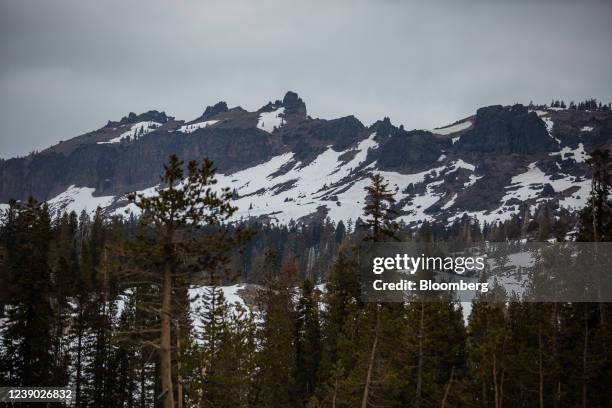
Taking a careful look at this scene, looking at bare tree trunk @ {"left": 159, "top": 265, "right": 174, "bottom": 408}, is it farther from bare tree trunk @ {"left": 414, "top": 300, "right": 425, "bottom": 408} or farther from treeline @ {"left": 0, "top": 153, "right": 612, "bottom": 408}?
bare tree trunk @ {"left": 414, "top": 300, "right": 425, "bottom": 408}

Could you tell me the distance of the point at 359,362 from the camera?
25.0 metres

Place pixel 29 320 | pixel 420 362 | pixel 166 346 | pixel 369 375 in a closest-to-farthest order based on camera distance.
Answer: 1. pixel 166 346
2. pixel 369 375
3. pixel 420 362
4. pixel 29 320

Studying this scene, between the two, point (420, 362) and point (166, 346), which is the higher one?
point (166, 346)

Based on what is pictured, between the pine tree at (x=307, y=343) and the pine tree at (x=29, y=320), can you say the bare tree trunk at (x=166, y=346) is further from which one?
the pine tree at (x=307, y=343)

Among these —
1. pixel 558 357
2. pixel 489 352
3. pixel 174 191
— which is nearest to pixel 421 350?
pixel 489 352

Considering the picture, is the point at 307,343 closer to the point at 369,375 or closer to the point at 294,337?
the point at 294,337

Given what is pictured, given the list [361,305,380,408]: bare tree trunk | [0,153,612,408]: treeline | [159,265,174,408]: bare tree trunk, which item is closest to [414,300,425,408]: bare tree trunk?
[0,153,612,408]: treeline

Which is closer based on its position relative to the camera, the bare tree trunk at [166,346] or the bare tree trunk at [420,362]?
the bare tree trunk at [166,346]

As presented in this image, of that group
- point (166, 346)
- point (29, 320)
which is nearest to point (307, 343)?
point (29, 320)

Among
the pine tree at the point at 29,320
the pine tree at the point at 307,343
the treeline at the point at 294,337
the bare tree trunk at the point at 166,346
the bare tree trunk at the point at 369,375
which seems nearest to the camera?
the bare tree trunk at the point at 166,346

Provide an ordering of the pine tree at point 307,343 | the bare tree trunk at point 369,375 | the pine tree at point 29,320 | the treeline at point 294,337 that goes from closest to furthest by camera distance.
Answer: the treeline at point 294,337, the bare tree trunk at point 369,375, the pine tree at point 29,320, the pine tree at point 307,343

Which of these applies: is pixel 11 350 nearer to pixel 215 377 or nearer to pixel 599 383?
pixel 215 377

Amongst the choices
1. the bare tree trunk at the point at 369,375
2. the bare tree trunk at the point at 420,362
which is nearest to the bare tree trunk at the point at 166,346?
the bare tree trunk at the point at 369,375

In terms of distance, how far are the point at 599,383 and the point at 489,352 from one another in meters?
5.34
